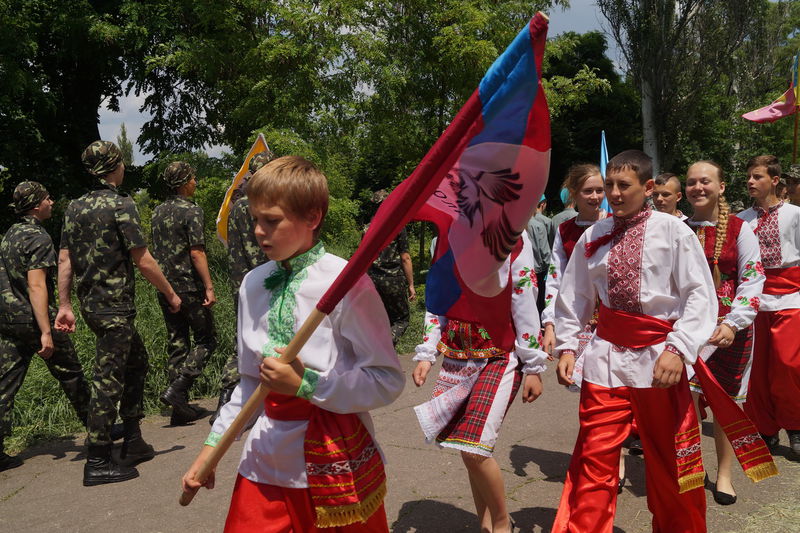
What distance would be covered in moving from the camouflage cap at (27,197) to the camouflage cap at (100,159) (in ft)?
2.76

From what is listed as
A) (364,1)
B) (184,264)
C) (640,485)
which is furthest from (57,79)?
(640,485)

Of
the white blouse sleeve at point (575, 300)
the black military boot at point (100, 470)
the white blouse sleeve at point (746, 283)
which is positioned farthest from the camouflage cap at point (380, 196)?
the white blouse sleeve at point (575, 300)

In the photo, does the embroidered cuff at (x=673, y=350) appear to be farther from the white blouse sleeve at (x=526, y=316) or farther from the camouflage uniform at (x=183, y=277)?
the camouflage uniform at (x=183, y=277)

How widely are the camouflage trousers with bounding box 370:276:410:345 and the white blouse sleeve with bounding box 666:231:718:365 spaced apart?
18.1 feet

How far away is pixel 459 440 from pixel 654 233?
4.65ft

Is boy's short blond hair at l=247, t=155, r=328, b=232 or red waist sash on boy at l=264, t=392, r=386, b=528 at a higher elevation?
boy's short blond hair at l=247, t=155, r=328, b=232

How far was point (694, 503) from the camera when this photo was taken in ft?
10.9

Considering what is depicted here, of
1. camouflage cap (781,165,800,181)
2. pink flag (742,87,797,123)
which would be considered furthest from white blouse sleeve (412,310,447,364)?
pink flag (742,87,797,123)

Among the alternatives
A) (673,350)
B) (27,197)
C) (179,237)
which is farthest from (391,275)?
(673,350)

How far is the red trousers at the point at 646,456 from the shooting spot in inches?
128

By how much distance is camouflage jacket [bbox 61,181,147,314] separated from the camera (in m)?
5.05

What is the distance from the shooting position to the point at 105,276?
511 centimetres

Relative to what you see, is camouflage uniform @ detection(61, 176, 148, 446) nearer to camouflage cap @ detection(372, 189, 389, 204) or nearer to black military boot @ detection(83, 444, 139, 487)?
black military boot @ detection(83, 444, 139, 487)

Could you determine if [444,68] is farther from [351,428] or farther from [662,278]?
[351,428]
